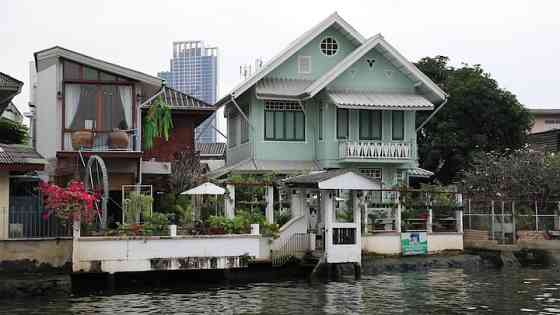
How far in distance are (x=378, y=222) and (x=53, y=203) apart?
13.6m

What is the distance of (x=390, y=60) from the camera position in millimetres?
38344

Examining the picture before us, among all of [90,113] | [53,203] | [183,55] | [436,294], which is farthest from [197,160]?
[183,55]

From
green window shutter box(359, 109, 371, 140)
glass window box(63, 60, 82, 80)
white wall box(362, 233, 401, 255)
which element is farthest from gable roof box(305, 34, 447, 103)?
glass window box(63, 60, 82, 80)

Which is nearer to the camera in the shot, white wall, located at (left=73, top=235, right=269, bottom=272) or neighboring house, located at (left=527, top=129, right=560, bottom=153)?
white wall, located at (left=73, top=235, right=269, bottom=272)

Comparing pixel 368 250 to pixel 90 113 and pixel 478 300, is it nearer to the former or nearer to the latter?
pixel 478 300

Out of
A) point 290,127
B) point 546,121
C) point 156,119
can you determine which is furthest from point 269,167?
point 546,121

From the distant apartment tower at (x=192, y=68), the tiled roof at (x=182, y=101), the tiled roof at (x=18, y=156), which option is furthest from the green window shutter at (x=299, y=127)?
the distant apartment tower at (x=192, y=68)

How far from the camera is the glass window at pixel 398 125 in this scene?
38.1m

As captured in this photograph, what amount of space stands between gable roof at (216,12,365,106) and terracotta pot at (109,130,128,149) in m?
7.43

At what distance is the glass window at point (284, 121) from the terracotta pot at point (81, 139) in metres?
10.0

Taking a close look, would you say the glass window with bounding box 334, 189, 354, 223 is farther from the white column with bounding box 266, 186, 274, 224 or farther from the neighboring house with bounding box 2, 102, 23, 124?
the neighboring house with bounding box 2, 102, 23, 124

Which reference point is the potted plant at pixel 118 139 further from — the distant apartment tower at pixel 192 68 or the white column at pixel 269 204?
the distant apartment tower at pixel 192 68

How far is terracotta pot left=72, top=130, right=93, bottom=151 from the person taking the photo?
96.7 feet

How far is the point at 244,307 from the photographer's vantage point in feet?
68.2
